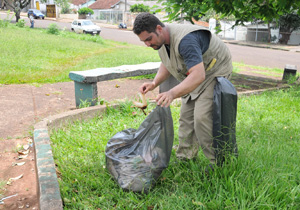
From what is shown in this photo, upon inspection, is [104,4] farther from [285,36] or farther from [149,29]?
[149,29]

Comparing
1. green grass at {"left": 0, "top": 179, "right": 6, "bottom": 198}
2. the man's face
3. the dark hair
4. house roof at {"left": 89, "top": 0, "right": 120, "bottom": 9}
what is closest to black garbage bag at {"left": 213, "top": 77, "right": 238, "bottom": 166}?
the man's face

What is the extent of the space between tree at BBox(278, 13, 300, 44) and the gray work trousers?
94.5 ft

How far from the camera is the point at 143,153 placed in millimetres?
2854

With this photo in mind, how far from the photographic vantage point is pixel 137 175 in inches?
109

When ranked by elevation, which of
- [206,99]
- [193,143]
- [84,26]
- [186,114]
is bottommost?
[193,143]

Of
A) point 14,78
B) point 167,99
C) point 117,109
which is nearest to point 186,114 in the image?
point 167,99

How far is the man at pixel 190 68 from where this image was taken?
100 inches

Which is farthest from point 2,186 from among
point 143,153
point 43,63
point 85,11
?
point 85,11

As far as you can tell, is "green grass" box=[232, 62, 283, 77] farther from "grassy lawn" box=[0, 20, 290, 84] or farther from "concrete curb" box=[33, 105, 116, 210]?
"concrete curb" box=[33, 105, 116, 210]

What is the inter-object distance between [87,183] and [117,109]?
2.24 m

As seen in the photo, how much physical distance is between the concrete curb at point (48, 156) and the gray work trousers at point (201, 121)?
1.30 metres

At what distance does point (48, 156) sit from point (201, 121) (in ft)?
4.97

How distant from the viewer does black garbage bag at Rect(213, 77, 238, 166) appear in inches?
111

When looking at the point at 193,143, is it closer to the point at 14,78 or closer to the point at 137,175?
the point at 137,175
